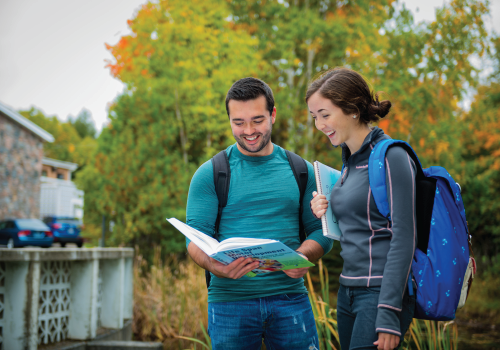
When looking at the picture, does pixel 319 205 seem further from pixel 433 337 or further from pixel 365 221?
pixel 433 337

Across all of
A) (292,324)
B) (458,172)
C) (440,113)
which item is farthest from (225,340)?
(458,172)

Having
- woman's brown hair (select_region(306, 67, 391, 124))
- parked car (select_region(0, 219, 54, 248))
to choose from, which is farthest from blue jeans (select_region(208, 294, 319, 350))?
parked car (select_region(0, 219, 54, 248))

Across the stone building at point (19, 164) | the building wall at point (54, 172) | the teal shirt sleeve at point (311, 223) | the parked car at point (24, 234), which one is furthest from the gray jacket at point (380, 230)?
the building wall at point (54, 172)

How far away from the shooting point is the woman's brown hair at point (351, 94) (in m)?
1.84

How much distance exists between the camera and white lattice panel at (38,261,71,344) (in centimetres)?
449

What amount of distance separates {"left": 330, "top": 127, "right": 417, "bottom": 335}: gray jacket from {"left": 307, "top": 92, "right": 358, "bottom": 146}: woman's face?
10cm

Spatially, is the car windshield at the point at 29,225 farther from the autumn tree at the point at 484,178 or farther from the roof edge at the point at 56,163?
the roof edge at the point at 56,163

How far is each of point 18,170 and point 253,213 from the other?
79.8ft

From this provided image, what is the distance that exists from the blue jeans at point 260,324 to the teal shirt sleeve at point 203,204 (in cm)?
39

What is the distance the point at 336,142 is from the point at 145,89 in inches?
377

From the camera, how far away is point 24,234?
17.0 metres

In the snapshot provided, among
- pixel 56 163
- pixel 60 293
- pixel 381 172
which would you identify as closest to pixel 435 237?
pixel 381 172

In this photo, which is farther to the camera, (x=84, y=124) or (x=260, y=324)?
(x=84, y=124)

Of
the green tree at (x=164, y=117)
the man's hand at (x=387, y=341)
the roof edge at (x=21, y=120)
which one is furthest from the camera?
the roof edge at (x=21, y=120)
